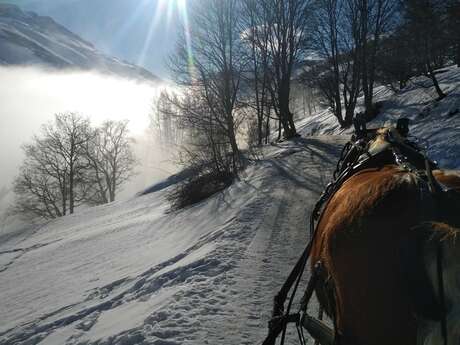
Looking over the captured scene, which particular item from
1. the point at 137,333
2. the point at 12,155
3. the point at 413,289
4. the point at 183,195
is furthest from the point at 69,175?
the point at 12,155

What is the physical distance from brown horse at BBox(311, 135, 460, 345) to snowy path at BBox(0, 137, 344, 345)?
6.62 feet

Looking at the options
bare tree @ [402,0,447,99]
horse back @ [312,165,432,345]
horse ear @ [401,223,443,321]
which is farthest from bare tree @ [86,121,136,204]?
horse ear @ [401,223,443,321]

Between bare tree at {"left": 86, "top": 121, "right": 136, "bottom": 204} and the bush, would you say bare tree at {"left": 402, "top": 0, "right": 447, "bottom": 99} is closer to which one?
the bush

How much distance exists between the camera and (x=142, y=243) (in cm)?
823

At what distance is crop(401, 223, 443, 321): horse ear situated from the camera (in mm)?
1250

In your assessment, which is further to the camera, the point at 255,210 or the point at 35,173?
the point at 35,173

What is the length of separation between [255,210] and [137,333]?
442cm

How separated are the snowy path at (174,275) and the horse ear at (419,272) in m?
2.33

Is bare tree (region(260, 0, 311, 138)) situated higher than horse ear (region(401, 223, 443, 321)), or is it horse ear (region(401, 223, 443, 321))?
bare tree (region(260, 0, 311, 138))

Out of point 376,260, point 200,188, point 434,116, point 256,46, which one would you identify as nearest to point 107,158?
point 256,46

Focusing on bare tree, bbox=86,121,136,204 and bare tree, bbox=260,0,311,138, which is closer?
bare tree, bbox=260,0,311,138

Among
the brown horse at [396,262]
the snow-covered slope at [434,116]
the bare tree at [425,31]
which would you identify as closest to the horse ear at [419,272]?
the brown horse at [396,262]

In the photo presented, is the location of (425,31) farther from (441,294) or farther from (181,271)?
(441,294)

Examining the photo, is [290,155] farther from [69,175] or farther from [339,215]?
[69,175]
